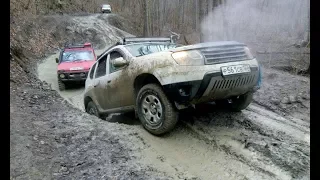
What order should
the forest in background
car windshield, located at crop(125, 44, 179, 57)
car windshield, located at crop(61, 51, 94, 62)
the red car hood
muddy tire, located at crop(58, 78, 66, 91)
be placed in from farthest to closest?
car windshield, located at crop(61, 51, 94, 62), muddy tire, located at crop(58, 78, 66, 91), the red car hood, the forest in background, car windshield, located at crop(125, 44, 179, 57)

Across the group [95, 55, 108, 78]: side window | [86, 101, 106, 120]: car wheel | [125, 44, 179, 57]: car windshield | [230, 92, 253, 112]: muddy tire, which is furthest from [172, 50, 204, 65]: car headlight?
[86, 101, 106, 120]: car wheel

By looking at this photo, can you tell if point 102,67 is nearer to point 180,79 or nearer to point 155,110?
point 155,110

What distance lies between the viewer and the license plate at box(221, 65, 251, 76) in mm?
4246

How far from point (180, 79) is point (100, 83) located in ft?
7.96

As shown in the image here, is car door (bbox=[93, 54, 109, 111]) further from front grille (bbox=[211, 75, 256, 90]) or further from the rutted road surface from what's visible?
front grille (bbox=[211, 75, 256, 90])

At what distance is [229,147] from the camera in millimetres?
4410

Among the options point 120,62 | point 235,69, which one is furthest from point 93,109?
point 235,69

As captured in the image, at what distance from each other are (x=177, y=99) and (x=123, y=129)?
1250 mm

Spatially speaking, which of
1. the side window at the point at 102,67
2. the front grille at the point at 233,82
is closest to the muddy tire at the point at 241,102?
the front grille at the point at 233,82

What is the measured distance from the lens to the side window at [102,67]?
240 inches

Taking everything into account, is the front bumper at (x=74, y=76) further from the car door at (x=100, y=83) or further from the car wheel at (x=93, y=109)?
the car door at (x=100, y=83)
